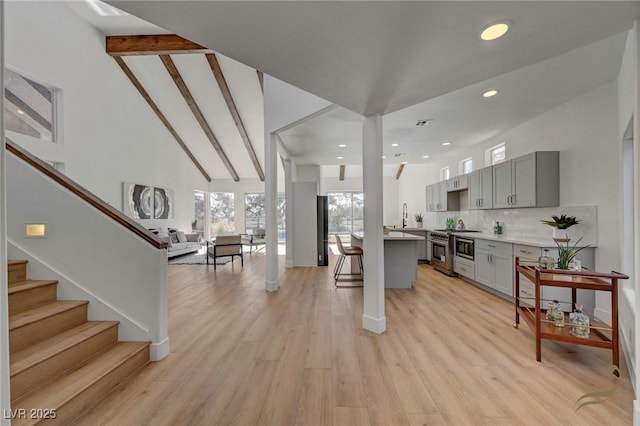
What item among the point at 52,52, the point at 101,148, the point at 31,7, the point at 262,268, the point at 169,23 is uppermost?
the point at 31,7

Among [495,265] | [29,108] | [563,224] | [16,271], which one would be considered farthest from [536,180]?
[29,108]

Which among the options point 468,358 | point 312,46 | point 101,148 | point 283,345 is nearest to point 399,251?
point 468,358

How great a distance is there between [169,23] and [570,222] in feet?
14.8

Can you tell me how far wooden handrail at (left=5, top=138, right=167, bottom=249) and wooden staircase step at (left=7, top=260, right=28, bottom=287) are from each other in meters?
0.69

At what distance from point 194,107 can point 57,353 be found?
771cm

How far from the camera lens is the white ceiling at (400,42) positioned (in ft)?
4.72

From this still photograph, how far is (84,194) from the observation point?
7.41 ft

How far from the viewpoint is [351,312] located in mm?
A: 3504

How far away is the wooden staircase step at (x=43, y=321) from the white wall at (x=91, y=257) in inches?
3.7

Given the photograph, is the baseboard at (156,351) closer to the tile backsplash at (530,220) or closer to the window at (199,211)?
the tile backsplash at (530,220)

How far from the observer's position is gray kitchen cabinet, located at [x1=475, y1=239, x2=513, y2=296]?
381 cm

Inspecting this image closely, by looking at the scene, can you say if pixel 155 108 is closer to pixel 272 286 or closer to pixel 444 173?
pixel 272 286

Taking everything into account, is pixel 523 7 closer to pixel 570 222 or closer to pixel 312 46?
pixel 312 46

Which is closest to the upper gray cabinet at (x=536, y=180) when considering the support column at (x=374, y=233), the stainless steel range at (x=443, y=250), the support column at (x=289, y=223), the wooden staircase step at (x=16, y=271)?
the stainless steel range at (x=443, y=250)
